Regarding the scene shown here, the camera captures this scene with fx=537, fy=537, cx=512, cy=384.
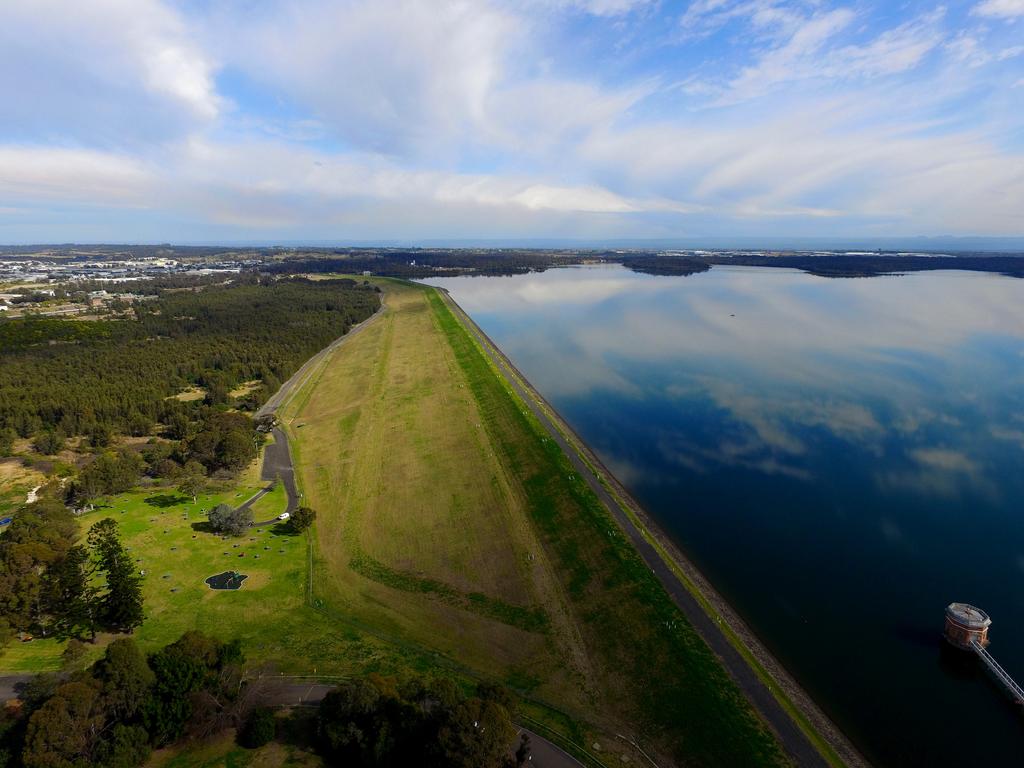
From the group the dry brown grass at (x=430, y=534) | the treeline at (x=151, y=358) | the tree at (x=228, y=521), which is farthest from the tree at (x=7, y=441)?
the tree at (x=228, y=521)

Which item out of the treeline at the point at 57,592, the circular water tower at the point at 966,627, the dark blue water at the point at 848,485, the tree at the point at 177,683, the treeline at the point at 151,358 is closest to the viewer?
the tree at the point at 177,683

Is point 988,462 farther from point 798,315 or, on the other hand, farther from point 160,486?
point 798,315

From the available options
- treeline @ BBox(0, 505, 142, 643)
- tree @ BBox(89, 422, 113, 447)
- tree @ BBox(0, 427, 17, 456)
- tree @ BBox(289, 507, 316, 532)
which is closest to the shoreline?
tree @ BBox(289, 507, 316, 532)

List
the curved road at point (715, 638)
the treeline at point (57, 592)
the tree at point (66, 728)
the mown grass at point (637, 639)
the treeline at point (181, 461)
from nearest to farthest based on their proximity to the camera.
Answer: the tree at point (66, 728)
the curved road at point (715, 638)
the mown grass at point (637, 639)
the treeline at point (57, 592)
the treeline at point (181, 461)

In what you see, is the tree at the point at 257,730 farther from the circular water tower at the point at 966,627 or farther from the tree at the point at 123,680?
the circular water tower at the point at 966,627

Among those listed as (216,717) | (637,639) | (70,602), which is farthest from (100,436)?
(637,639)

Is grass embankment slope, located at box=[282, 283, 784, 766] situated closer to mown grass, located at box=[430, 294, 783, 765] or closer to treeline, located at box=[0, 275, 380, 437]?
mown grass, located at box=[430, 294, 783, 765]

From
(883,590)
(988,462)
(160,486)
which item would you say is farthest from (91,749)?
(988,462)
